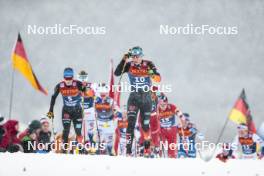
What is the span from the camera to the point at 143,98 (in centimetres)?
870

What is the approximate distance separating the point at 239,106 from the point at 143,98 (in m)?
1.55

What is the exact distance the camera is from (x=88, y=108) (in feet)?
36.8

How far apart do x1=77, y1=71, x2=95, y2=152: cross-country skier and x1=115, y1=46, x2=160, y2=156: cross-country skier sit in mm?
789

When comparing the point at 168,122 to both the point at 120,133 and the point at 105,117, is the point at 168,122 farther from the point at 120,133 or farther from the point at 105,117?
the point at 120,133

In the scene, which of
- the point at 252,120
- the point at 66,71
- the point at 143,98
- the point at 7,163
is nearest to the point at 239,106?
the point at 252,120

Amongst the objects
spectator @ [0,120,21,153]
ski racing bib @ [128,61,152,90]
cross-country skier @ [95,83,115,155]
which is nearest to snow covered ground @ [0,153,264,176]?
spectator @ [0,120,21,153]

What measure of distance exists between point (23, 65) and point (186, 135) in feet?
12.9

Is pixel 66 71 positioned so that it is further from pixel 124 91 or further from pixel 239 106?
pixel 239 106

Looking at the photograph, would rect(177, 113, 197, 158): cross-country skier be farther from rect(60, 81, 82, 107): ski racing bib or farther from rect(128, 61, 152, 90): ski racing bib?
rect(60, 81, 82, 107): ski racing bib

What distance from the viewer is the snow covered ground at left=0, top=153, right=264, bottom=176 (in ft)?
18.9

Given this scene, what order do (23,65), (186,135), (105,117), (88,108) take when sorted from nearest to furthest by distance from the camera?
(23,65) < (186,135) < (88,108) < (105,117)

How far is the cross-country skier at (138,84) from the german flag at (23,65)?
50.6 inches

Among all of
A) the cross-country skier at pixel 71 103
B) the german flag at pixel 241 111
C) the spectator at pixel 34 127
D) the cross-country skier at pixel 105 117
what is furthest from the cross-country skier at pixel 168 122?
the spectator at pixel 34 127

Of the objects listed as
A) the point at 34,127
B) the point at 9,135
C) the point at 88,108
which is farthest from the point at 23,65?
the point at 88,108
